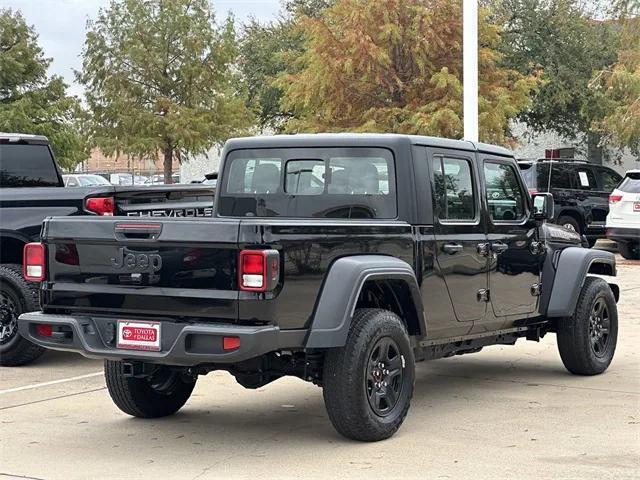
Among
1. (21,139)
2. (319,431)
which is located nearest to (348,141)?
(319,431)

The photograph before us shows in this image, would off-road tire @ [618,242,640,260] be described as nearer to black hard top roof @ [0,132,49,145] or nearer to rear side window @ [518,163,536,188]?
rear side window @ [518,163,536,188]

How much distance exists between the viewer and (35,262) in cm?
705

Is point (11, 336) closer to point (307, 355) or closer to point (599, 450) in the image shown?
point (307, 355)

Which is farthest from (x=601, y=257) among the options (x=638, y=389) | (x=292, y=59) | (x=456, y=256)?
(x=292, y=59)

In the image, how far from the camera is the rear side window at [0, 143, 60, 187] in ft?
36.0

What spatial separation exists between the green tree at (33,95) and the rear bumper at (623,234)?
787 inches

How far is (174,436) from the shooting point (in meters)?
7.13

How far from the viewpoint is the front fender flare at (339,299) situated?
21.2 ft

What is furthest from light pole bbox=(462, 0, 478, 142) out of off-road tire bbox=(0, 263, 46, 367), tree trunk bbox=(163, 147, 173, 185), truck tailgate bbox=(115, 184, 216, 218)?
tree trunk bbox=(163, 147, 173, 185)

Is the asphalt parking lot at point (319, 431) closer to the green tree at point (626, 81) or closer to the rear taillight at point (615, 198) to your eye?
the rear taillight at point (615, 198)

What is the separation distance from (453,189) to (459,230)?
0.30 m

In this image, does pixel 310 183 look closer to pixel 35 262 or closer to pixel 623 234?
pixel 35 262

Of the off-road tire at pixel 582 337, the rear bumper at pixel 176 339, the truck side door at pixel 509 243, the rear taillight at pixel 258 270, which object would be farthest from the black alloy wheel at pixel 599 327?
the rear taillight at pixel 258 270

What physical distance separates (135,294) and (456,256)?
231cm
